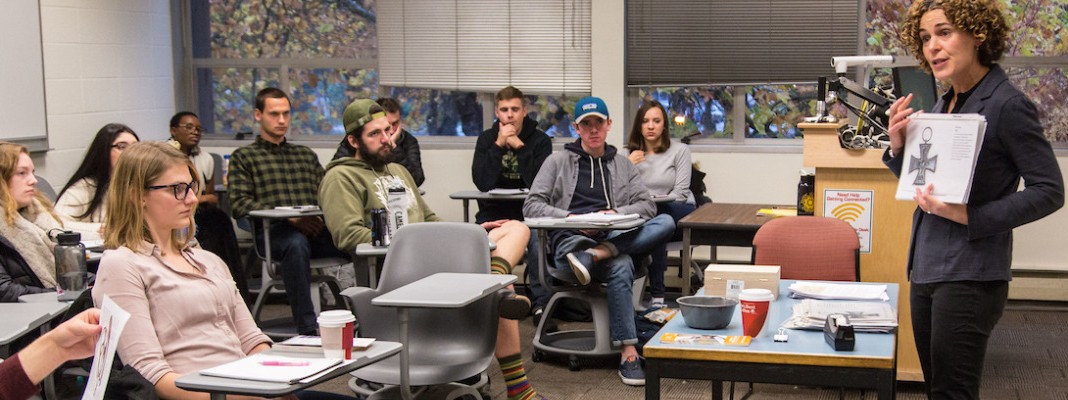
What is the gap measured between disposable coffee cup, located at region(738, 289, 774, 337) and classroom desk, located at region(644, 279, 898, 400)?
3 centimetres

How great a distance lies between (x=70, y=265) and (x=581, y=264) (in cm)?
214

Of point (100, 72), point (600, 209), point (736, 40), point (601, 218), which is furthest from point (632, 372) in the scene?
point (100, 72)

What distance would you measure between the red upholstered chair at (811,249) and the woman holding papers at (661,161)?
228cm

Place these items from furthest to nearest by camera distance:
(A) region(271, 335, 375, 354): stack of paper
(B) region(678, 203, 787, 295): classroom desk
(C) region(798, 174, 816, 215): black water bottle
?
(B) region(678, 203, 787, 295): classroom desk
(C) region(798, 174, 816, 215): black water bottle
(A) region(271, 335, 375, 354): stack of paper

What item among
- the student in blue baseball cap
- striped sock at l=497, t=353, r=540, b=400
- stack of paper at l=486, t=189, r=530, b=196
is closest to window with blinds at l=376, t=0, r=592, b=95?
stack of paper at l=486, t=189, r=530, b=196

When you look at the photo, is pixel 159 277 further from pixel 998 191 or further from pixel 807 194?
pixel 807 194

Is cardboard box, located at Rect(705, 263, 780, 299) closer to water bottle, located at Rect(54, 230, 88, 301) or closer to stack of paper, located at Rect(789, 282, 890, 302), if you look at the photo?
stack of paper, located at Rect(789, 282, 890, 302)

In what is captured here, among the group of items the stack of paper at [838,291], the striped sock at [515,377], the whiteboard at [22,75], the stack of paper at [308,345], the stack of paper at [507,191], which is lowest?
the striped sock at [515,377]

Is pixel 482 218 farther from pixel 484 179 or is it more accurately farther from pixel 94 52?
pixel 94 52

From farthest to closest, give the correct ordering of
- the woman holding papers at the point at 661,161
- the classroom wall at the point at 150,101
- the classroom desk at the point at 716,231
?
1. the classroom wall at the point at 150,101
2. the woman holding papers at the point at 661,161
3. the classroom desk at the point at 716,231

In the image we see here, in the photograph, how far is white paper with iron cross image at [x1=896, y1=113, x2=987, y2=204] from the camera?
237 cm

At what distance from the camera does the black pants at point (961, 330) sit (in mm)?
2414

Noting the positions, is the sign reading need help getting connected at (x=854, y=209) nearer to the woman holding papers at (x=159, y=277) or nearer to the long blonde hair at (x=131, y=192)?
the woman holding papers at (x=159, y=277)

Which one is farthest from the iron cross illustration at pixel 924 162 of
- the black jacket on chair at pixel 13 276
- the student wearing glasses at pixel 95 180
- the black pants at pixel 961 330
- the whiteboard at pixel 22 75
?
the whiteboard at pixel 22 75
